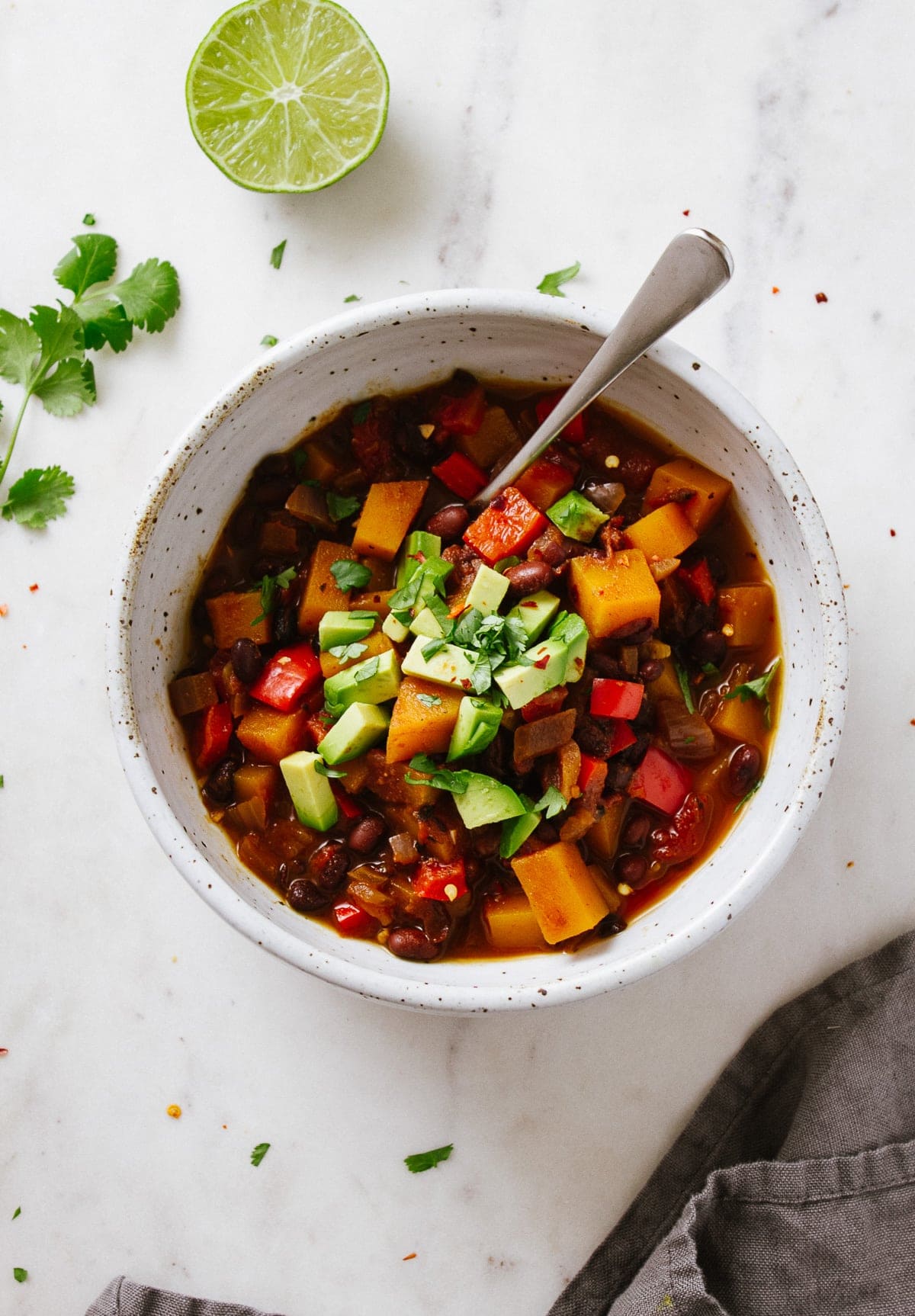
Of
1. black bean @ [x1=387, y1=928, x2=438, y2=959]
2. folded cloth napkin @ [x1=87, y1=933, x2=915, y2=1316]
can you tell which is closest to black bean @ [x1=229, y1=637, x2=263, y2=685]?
black bean @ [x1=387, y1=928, x2=438, y2=959]

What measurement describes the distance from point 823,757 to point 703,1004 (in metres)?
0.95

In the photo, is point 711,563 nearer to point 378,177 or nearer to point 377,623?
point 377,623

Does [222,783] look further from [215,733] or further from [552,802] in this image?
[552,802]

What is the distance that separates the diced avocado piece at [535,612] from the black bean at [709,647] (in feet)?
1.27

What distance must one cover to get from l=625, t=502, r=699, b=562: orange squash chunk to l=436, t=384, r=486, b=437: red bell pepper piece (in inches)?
19.0

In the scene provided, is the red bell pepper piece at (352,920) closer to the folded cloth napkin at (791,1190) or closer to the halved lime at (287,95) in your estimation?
the folded cloth napkin at (791,1190)

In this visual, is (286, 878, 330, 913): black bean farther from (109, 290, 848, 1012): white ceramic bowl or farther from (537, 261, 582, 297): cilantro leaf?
(537, 261, 582, 297): cilantro leaf

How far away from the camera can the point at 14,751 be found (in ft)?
9.82

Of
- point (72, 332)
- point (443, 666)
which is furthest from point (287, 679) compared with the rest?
point (72, 332)

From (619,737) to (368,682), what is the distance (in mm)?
601

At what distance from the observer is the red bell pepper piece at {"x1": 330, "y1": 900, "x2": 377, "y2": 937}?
2.61m

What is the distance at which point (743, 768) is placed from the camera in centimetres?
255

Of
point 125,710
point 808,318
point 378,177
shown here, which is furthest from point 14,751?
point 808,318

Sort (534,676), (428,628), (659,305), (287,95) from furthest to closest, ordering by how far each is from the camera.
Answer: (287,95) → (428,628) → (534,676) → (659,305)
